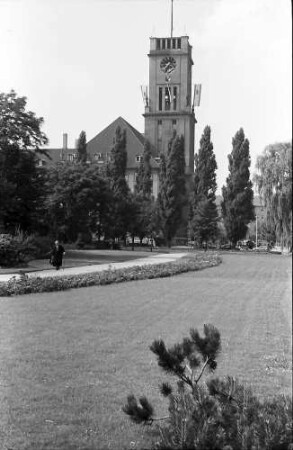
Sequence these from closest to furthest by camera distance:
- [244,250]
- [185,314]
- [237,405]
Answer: [237,405] < [244,250] < [185,314]

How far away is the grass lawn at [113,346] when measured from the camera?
210cm

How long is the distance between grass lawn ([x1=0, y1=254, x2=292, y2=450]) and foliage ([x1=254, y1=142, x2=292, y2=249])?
0.10m

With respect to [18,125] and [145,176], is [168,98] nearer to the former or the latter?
[145,176]

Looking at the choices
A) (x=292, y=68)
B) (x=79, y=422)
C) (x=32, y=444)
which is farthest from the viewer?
(x=79, y=422)

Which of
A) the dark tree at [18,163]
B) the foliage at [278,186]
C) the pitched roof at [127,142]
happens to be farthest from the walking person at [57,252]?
the foliage at [278,186]

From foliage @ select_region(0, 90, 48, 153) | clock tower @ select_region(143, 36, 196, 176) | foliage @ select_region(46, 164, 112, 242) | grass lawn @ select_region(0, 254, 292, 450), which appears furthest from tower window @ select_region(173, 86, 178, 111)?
grass lawn @ select_region(0, 254, 292, 450)

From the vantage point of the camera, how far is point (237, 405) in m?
1.81

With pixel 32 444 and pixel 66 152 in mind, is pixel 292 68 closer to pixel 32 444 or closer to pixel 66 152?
pixel 66 152

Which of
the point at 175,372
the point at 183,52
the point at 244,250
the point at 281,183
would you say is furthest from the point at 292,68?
the point at 175,372

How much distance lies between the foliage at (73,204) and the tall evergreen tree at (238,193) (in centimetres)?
51

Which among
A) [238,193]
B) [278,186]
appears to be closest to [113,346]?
[238,193]

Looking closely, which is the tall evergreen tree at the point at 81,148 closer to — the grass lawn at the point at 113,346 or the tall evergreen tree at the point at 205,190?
the tall evergreen tree at the point at 205,190

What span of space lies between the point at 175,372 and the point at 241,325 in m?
1.50

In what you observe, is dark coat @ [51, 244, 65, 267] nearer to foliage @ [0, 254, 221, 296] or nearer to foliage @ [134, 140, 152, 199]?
foliage @ [0, 254, 221, 296]
